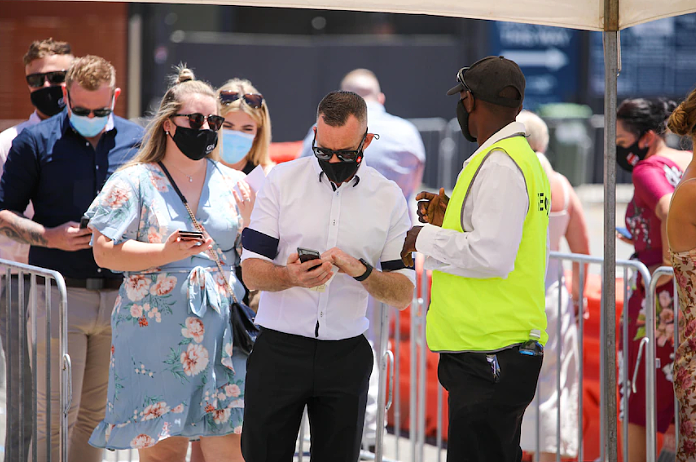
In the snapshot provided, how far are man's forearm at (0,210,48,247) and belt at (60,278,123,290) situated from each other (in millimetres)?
226

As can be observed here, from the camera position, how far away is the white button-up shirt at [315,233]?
3.30 meters

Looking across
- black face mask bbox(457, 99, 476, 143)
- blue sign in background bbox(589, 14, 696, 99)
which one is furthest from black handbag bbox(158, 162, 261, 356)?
blue sign in background bbox(589, 14, 696, 99)

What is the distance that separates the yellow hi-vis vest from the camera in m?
3.01

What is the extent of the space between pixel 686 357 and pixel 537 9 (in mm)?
1474

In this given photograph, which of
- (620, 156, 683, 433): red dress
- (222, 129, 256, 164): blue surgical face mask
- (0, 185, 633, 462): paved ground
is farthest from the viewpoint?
(0, 185, 633, 462): paved ground

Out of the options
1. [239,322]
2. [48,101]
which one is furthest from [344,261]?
[48,101]

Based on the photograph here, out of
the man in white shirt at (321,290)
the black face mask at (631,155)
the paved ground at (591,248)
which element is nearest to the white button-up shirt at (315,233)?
the man in white shirt at (321,290)

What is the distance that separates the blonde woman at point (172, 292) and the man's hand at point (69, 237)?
447 mm

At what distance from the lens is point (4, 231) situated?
13.6ft

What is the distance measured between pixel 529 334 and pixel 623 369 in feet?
5.86

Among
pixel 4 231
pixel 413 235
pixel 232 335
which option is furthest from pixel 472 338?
pixel 4 231

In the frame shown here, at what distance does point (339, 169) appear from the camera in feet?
10.6

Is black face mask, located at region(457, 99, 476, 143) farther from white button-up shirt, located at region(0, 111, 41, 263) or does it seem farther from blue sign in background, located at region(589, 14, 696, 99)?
blue sign in background, located at region(589, 14, 696, 99)

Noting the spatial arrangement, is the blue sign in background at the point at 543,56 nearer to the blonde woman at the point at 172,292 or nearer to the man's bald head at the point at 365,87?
the man's bald head at the point at 365,87
